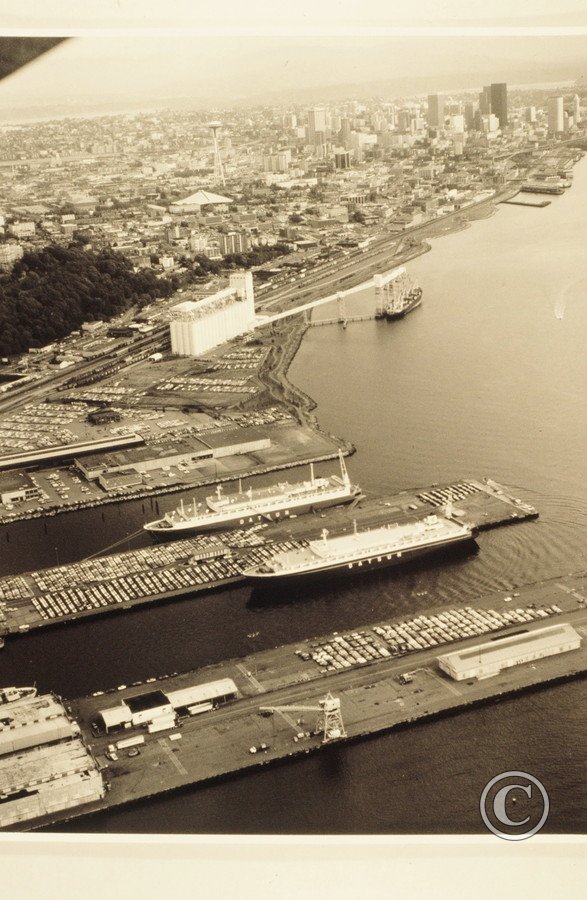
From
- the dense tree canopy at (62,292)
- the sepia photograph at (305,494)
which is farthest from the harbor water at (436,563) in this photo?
the dense tree canopy at (62,292)

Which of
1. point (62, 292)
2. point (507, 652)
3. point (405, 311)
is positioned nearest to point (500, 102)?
point (507, 652)

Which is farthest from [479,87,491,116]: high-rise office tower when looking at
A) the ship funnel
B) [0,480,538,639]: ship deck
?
the ship funnel

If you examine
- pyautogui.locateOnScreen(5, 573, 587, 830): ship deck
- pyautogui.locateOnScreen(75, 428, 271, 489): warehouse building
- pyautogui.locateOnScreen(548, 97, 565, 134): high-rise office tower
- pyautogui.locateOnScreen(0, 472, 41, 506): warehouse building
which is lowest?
pyautogui.locateOnScreen(5, 573, 587, 830): ship deck

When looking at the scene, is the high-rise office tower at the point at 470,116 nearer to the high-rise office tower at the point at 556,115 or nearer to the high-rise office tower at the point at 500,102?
the high-rise office tower at the point at 500,102

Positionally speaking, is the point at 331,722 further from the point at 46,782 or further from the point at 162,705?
the point at 46,782

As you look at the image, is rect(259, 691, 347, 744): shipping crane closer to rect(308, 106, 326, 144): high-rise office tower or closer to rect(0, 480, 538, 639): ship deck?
rect(0, 480, 538, 639): ship deck

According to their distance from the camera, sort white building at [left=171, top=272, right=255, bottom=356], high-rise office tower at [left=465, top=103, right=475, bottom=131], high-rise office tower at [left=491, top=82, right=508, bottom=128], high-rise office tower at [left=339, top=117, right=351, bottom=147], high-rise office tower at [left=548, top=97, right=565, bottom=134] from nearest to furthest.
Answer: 1. high-rise office tower at [left=491, top=82, right=508, bottom=128]
2. high-rise office tower at [left=548, top=97, right=565, bottom=134]
3. high-rise office tower at [left=465, top=103, right=475, bottom=131]
4. high-rise office tower at [left=339, top=117, right=351, bottom=147]
5. white building at [left=171, top=272, right=255, bottom=356]
